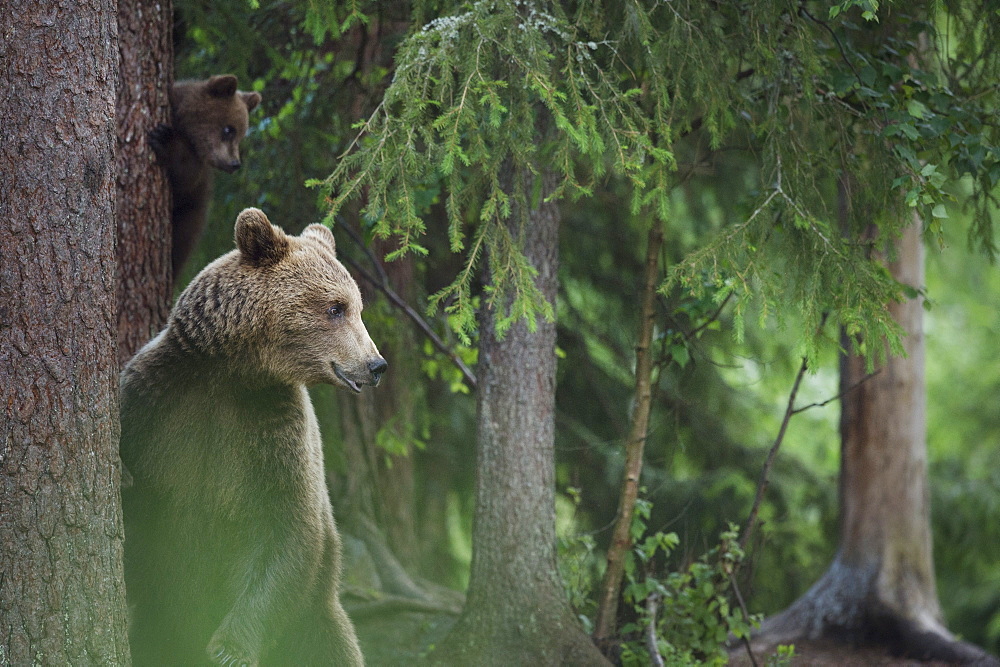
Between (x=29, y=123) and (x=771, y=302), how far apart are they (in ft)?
9.32

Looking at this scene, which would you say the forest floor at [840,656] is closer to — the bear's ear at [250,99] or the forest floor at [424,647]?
the forest floor at [424,647]

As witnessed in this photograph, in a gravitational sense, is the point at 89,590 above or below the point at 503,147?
below

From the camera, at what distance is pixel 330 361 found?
332 cm

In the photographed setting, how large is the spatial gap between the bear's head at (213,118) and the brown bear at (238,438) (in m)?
1.55

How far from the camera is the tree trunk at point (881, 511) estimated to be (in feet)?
21.3

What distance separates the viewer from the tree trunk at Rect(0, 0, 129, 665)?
9.22 ft

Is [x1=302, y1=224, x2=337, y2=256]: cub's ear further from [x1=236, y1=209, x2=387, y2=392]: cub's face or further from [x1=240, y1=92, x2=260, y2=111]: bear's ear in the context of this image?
[x1=240, y1=92, x2=260, y2=111]: bear's ear

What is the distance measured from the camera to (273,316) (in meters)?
3.36

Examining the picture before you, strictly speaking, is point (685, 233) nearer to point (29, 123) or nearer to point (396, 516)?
point (396, 516)

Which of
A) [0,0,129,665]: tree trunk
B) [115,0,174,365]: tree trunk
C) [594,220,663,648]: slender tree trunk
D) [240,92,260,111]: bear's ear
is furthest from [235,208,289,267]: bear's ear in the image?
[594,220,663,648]: slender tree trunk

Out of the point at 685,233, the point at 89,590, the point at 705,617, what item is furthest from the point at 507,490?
the point at 685,233

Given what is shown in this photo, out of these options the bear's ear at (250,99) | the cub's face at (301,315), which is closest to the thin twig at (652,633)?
the cub's face at (301,315)

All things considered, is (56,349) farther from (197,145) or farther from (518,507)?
(518,507)

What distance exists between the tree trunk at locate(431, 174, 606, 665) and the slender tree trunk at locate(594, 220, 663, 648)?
1.78ft
